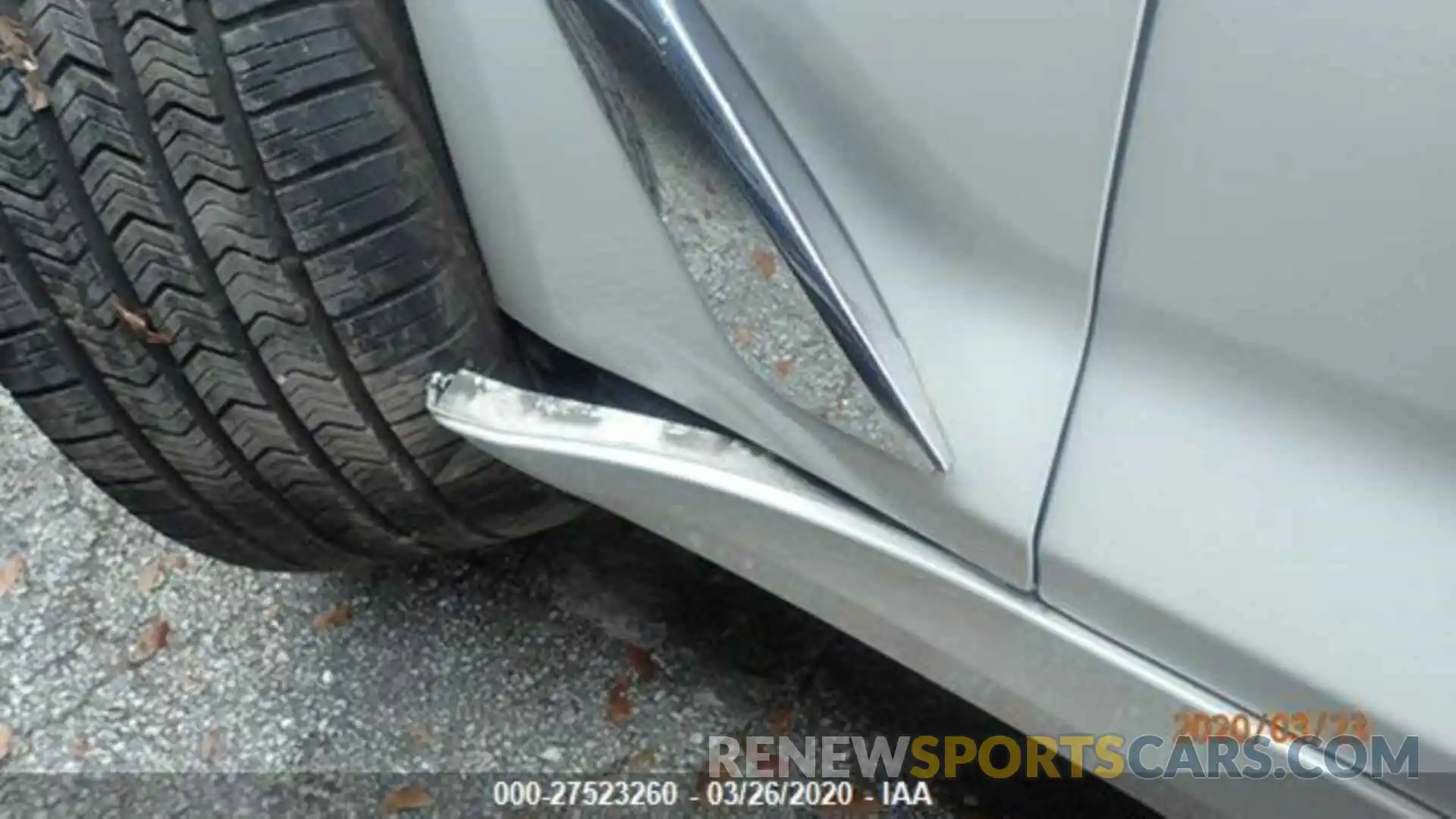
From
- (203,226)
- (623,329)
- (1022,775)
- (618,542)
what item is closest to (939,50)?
(623,329)

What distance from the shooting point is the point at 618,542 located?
1.71 meters

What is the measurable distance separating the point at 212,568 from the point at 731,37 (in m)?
1.05

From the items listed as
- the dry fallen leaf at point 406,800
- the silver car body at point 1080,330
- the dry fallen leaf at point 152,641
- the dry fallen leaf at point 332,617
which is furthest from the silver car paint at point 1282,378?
the dry fallen leaf at point 152,641

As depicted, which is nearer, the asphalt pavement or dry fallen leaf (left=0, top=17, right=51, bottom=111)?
dry fallen leaf (left=0, top=17, right=51, bottom=111)

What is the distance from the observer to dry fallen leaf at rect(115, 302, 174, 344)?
46.9 inches

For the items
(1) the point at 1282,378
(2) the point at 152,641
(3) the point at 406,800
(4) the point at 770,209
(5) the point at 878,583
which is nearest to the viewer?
(1) the point at 1282,378

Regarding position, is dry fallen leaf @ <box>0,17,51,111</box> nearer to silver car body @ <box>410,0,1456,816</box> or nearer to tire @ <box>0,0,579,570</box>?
tire @ <box>0,0,579,570</box>

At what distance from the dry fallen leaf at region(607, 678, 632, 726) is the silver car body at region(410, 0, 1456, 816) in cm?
48

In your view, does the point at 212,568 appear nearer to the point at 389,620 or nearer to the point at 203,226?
the point at 389,620

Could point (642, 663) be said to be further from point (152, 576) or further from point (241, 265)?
point (241, 265)

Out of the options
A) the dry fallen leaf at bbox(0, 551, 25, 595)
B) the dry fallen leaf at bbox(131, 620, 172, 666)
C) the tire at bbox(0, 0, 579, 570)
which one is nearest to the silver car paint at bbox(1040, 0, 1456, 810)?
the tire at bbox(0, 0, 579, 570)

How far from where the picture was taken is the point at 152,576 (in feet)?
5.61

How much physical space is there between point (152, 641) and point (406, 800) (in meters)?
0.34

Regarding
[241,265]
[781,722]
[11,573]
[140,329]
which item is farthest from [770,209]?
[11,573]
